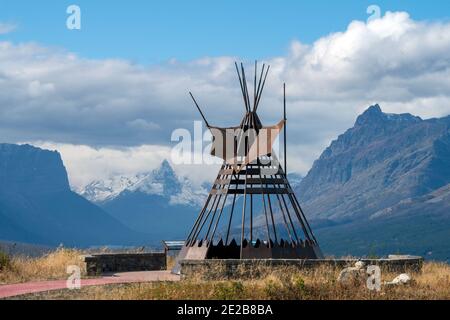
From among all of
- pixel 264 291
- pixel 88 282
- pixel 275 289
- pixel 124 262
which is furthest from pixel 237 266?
pixel 124 262

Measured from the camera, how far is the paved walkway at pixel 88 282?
25031mm

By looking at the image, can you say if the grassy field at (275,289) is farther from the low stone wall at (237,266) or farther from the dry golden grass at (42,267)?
the dry golden grass at (42,267)

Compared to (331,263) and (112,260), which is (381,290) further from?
(112,260)

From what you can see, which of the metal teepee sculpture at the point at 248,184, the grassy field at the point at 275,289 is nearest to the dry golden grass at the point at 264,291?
the grassy field at the point at 275,289

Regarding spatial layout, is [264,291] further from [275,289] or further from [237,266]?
[237,266]

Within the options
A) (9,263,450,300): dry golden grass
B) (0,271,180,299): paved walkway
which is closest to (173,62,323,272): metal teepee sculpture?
(0,271,180,299): paved walkway

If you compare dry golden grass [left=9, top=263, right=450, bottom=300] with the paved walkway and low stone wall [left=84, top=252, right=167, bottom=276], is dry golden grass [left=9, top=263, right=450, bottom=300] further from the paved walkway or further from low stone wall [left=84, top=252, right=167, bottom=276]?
low stone wall [left=84, top=252, right=167, bottom=276]

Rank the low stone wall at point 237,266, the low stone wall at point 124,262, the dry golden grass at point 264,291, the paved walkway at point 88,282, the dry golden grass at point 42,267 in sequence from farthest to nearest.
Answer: the low stone wall at point 124,262 → the dry golden grass at point 42,267 → the low stone wall at point 237,266 → the paved walkway at point 88,282 → the dry golden grass at point 264,291

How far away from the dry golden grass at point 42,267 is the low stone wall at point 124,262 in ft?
1.45

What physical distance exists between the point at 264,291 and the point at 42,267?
12.6 metres

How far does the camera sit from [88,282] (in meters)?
27.5

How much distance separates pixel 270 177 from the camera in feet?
105

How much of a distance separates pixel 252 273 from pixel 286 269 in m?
1.19
